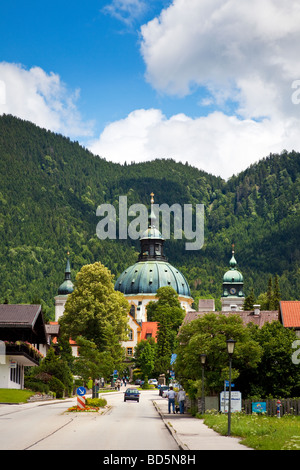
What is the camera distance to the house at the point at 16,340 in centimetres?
6619

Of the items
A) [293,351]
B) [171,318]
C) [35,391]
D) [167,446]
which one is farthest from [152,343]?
[167,446]

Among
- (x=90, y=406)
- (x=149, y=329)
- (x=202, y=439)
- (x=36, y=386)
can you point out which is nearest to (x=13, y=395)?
(x=36, y=386)

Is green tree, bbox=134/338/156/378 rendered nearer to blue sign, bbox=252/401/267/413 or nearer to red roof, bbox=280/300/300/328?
red roof, bbox=280/300/300/328

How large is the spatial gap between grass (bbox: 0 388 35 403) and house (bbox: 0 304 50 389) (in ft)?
9.75

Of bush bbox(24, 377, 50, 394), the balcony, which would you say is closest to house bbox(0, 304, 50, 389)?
the balcony

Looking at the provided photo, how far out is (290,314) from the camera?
6900cm

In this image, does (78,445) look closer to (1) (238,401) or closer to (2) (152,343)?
(1) (238,401)

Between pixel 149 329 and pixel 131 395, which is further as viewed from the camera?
pixel 149 329

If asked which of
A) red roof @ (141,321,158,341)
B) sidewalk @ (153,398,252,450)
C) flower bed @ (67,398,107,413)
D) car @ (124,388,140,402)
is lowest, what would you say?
car @ (124,388,140,402)

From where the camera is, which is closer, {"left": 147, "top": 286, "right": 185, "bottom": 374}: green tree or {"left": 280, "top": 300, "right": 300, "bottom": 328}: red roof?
{"left": 280, "top": 300, "right": 300, "bottom": 328}: red roof

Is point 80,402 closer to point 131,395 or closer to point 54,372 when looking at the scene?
point 131,395

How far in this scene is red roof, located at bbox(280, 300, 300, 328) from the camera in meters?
68.0

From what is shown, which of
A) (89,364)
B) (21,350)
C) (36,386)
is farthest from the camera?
(36,386)
